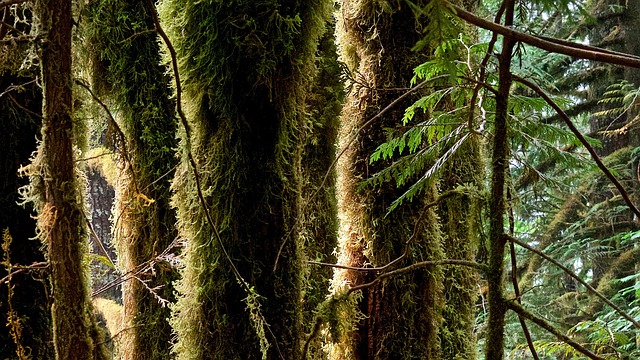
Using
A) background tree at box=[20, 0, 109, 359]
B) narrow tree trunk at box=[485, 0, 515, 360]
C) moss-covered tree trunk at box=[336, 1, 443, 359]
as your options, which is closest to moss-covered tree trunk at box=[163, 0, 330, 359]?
background tree at box=[20, 0, 109, 359]

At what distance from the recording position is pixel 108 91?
13.2 ft

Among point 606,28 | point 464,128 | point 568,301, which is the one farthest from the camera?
point 606,28

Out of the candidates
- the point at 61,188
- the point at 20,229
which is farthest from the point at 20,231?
the point at 61,188

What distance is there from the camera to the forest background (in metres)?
1.76

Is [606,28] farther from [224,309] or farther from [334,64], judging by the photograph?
[224,309]

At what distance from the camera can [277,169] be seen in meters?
2.11

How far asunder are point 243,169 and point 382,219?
118 cm

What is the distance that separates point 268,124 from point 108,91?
2.40 m

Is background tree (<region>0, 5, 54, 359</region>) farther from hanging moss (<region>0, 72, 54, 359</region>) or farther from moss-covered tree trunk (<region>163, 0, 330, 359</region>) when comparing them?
moss-covered tree trunk (<region>163, 0, 330, 359</region>)

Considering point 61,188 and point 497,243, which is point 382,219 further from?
point 61,188

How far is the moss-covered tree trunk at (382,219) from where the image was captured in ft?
9.78

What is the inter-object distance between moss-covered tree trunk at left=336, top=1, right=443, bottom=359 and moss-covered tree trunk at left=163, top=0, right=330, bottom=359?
963mm

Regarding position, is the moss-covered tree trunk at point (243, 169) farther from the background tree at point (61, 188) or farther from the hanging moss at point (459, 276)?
the hanging moss at point (459, 276)

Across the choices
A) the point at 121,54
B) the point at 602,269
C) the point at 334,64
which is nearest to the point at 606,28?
the point at 602,269
